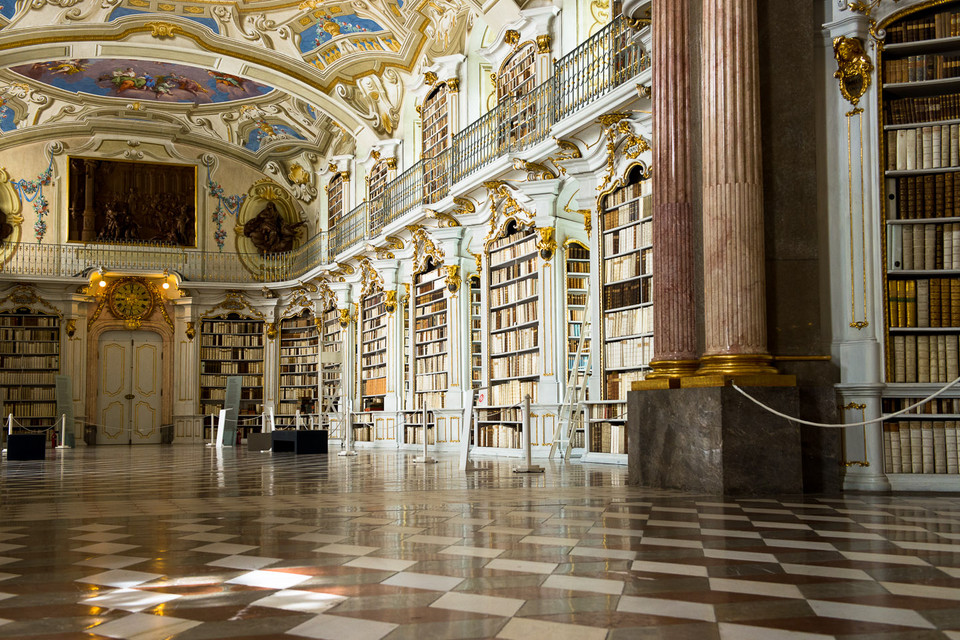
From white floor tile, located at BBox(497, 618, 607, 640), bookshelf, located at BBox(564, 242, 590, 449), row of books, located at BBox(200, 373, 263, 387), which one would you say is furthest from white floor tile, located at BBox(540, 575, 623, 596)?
row of books, located at BBox(200, 373, 263, 387)

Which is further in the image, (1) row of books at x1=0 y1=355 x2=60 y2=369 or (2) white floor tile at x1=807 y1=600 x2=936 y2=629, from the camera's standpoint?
(1) row of books at x1=0 y1=355 x2=60 y2=369

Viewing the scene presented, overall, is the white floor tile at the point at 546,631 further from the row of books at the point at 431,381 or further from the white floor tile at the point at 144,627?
the row of books at the point at 431,381

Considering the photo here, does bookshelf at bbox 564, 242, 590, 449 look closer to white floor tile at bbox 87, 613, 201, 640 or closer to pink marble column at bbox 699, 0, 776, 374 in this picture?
pink marble column at bbox 699, 0, 776, 374

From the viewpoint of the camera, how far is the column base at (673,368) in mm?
6688

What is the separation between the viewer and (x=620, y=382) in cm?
1028

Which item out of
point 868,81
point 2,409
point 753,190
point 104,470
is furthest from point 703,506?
point 2,409

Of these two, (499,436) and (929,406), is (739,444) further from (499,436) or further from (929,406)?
(499,436)

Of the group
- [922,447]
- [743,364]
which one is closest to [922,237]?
[922,447]

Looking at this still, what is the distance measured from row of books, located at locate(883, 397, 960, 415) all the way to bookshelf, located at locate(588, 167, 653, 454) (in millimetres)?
3229

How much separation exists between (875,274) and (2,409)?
66.8ft

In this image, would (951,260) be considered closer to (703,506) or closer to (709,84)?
(709,84)

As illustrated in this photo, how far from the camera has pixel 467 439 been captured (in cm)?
920

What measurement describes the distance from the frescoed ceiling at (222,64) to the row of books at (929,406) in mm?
10100

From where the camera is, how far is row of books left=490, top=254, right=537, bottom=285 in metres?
12.8
